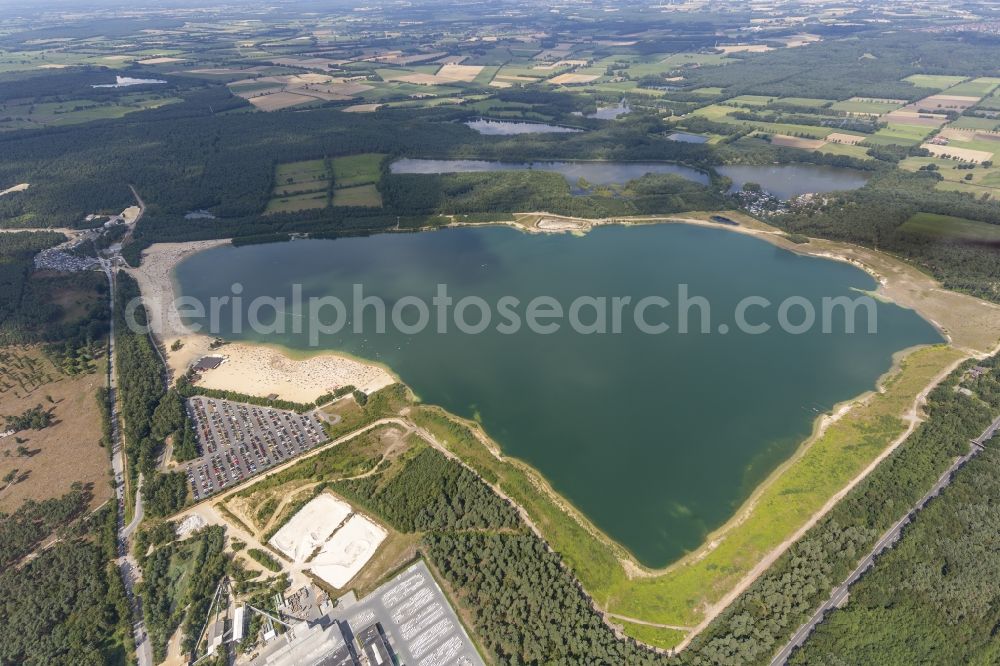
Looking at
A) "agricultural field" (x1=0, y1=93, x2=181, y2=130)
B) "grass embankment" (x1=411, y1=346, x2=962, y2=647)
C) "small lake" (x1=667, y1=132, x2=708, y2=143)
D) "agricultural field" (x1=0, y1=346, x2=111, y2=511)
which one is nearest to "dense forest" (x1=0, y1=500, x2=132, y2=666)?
"agricultural field" (x1=0, y1=346, x2=111, y2=511)

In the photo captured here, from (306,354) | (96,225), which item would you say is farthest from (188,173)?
(306,354)

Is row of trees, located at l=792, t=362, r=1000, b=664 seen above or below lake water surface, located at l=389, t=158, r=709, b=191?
below

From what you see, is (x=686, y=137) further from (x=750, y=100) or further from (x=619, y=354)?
(x=619, y=354)

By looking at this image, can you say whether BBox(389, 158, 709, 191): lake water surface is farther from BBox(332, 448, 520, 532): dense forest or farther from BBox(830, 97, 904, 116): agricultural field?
BBox(332, 448, 520, 532): dense forest

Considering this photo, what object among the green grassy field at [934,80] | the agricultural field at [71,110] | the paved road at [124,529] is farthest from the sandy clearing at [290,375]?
the green grassy field at [934,80]

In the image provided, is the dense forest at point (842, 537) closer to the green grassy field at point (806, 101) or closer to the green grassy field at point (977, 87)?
the green grassy field at point (806, 101)

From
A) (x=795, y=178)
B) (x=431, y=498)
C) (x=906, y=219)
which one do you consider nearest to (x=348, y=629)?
(x=431, y=498)
